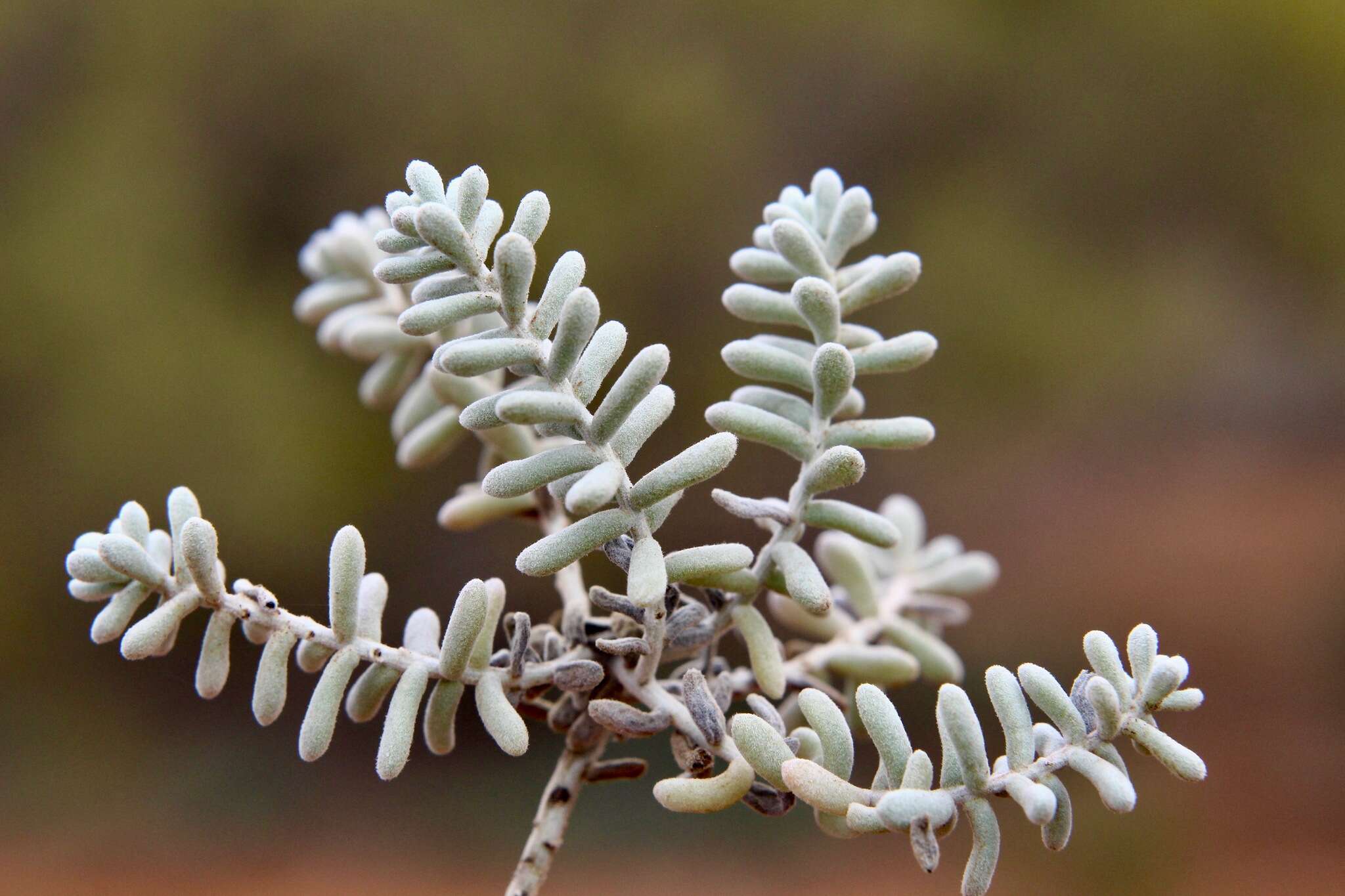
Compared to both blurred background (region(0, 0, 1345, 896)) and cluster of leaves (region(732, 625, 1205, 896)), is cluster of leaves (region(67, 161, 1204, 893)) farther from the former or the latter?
blurred background (region(0, 0, 1345, 896))

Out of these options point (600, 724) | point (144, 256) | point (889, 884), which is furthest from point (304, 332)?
point (600, 724)

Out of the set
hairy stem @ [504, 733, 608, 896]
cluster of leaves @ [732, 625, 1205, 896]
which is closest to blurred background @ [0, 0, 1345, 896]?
hairy stem @ [504, 733, 608, 896]

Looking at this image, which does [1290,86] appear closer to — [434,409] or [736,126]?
[736,126]

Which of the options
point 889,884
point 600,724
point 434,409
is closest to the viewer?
point 600,724

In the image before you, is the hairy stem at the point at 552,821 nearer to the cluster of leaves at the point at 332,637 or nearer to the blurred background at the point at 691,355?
the cluster of leaves at the point at 332,637

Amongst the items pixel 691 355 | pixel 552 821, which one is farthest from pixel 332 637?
pixel 691 355

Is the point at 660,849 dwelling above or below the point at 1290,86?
below

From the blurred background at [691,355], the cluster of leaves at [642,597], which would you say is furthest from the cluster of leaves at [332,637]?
the blurred background at [691,355]
